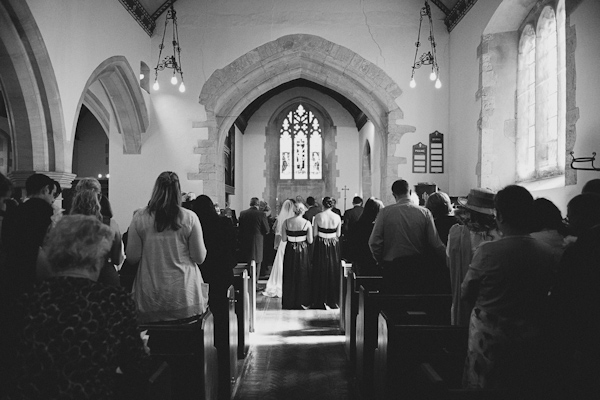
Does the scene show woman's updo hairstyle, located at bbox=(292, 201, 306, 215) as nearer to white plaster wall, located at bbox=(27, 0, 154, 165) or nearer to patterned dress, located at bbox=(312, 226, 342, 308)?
patterned dress, located at bbox=(312, 226, 342, 308)

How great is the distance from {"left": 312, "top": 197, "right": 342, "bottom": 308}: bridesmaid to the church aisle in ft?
0.81

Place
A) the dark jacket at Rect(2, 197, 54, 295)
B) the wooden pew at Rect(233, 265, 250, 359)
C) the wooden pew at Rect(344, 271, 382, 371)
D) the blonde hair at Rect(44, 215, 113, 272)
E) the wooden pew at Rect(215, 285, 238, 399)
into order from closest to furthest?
the blonde hair at Rect(44, 215, 113, 272), the dark jacket at Rect(2, 197, 54, 295), the wooden pew at Rect(215, 285, 238, 399), the wooden pew at Rect(344, 271, 382, 371), the wooden pew at Rect(233, 265, 250, 359)

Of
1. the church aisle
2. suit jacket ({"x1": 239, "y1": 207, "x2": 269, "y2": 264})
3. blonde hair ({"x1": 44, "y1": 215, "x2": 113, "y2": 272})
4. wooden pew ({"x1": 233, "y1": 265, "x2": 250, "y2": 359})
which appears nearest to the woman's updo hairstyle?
the church aisle

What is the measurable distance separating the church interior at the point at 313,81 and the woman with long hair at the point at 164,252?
1802mm

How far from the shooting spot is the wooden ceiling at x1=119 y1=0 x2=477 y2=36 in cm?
873

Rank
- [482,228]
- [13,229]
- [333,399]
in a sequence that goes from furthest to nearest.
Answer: [333,399] < [482,228] < [13,229]

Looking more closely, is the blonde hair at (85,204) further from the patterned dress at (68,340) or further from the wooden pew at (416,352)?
the wooden pew at (416,352)

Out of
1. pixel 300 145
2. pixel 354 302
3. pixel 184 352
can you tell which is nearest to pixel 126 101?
pixel 354 302

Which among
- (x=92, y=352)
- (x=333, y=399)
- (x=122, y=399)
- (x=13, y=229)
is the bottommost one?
(x=333, y=399)

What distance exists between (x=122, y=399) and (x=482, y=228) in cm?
186

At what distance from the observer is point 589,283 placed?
5.90 feet

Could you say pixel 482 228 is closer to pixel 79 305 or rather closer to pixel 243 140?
pixel 79 305

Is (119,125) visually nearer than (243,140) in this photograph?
Yes

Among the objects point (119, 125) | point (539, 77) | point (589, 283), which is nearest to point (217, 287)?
point (589, 283)
